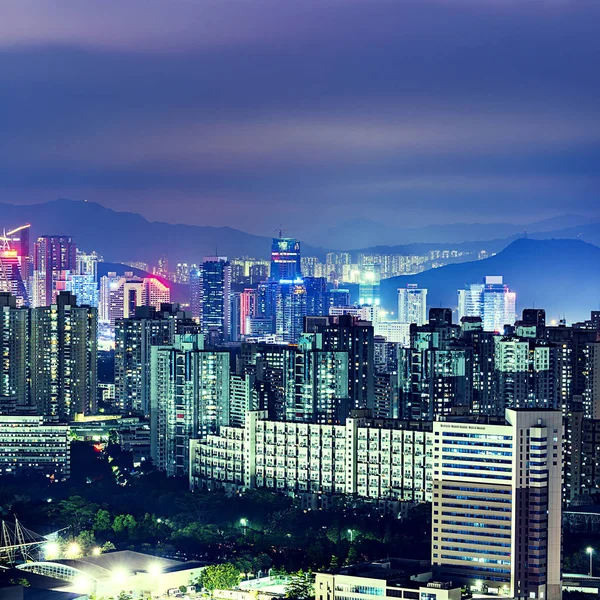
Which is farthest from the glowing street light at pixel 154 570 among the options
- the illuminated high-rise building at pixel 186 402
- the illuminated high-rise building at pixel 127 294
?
the illuminated high-rise building at pixel 127 294

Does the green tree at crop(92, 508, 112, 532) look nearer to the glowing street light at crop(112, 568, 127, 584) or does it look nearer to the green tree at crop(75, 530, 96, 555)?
the green tree at crop(75, 530, 96, 555)

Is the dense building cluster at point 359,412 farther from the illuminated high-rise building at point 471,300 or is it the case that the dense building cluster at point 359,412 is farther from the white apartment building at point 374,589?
the white apartment building at point 374,589

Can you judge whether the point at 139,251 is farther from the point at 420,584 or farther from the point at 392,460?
the point at 420,584

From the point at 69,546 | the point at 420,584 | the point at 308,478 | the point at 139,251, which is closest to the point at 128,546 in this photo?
the point at 69,546

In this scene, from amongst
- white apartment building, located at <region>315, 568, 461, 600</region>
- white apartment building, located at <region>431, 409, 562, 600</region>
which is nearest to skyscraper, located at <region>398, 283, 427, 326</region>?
white apartment building, located at <region>431, 409, 562, 600</region>

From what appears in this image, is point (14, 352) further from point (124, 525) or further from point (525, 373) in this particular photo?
point (124, 525)

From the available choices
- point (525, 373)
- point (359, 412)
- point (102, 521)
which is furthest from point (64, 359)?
point (102, 521)
